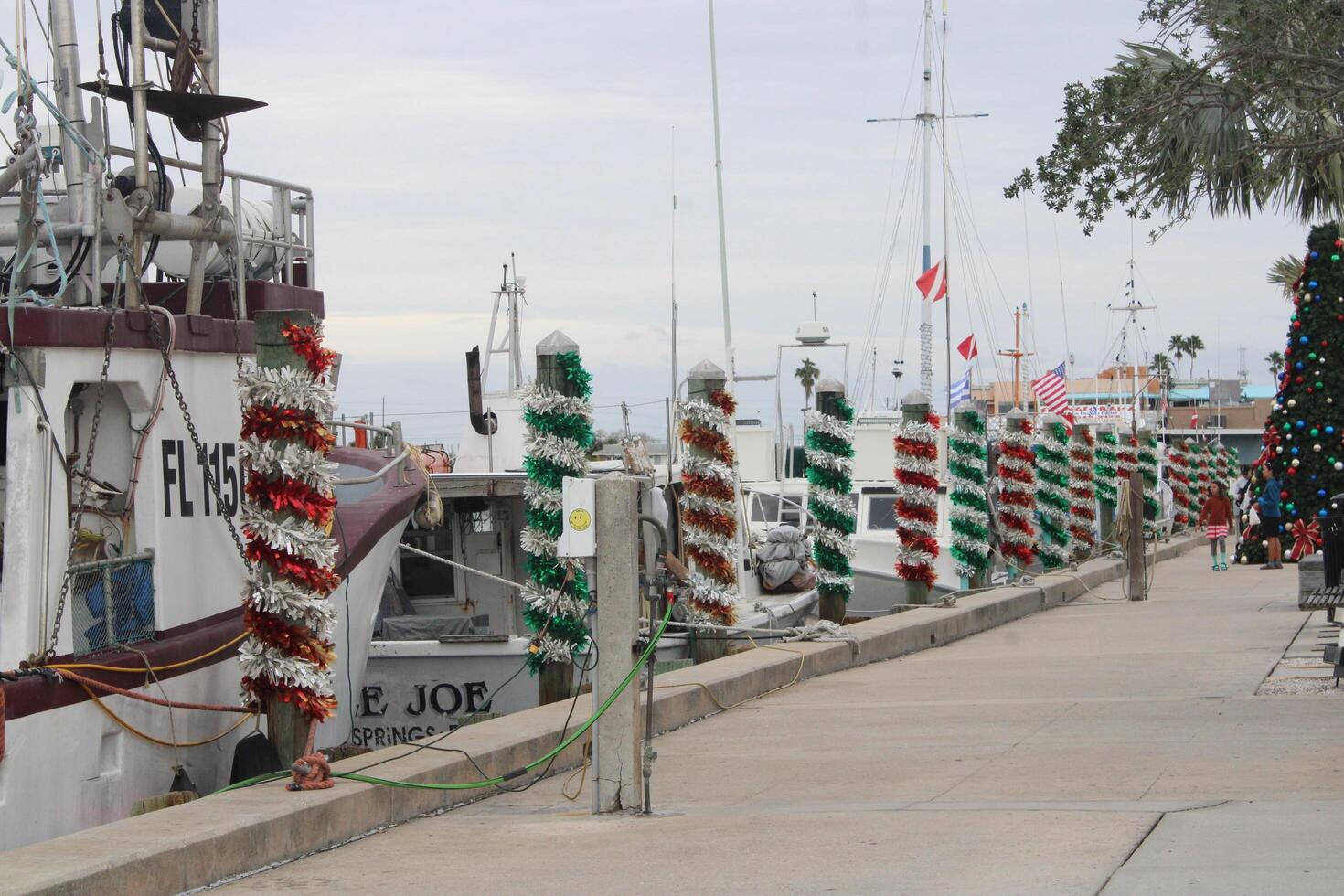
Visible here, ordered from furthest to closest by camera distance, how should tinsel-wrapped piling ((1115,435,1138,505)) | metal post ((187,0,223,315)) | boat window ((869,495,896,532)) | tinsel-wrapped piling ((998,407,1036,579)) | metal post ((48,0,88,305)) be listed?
tinsel-wrapped piling ((1115,435,1138,505)), boat window ((869,495,896,532)), tinsel-wrapped piling ((998,407,1036,579)), metal post ((187,0,223,315)), metal post ((48,0,88,305))

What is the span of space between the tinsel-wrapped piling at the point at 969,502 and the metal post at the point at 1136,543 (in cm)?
204

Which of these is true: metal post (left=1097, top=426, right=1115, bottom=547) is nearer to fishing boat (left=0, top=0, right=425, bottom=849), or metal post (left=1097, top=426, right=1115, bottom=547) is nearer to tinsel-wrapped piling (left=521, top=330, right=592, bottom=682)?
tinsel-wrapped piling (left=521, top=330, right=592, bottom=682)

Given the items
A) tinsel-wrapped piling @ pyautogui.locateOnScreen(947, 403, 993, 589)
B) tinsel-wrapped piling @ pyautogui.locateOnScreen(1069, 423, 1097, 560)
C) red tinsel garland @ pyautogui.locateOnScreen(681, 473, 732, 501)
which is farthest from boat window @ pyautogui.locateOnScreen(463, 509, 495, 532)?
tinsel-wrapped piling @ pyautogui.locateOnScreen(1069, 423, 1097, 560)

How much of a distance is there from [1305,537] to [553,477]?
11.1 m

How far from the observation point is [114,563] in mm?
9766

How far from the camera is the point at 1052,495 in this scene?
93.9 feet

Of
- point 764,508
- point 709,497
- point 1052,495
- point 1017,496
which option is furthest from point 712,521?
point 1052,495

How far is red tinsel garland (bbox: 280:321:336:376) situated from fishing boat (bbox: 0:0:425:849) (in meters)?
0.21

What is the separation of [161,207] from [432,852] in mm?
5631

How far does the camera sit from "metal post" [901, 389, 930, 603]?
1994 cm

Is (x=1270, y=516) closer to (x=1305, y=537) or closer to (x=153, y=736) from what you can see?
(x=1305, y=537)

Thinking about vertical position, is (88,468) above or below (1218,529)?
above

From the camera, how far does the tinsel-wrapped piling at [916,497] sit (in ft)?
64.6

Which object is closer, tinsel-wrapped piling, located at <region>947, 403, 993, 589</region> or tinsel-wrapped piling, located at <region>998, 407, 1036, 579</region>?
tinsel-wrapped piling, located at <region>947, 403, 993, 589</region>
